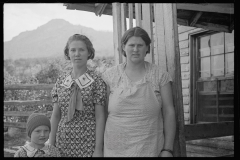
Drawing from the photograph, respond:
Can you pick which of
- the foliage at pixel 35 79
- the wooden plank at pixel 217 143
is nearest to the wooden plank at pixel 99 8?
the foliage at pixel 35 79

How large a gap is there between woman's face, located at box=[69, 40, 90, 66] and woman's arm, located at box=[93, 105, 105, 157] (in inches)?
15.5

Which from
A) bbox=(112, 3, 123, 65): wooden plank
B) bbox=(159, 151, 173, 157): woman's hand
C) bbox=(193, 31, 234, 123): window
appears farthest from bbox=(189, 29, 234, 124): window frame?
bbox=(159, 151, 173, 157): woman's hand

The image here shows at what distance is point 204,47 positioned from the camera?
589cm

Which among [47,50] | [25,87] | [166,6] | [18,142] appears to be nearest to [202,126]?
[166,6]

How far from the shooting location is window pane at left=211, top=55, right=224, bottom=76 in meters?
5.61

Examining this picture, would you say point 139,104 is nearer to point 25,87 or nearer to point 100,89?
point 100,89

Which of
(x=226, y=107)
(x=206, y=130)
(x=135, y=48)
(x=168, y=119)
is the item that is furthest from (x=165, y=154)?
(x=226, y=107)

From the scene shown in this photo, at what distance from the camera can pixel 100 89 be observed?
7.20 feet

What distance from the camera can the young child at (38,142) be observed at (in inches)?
85.4

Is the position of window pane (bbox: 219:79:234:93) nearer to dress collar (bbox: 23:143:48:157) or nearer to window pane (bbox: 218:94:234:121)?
window pane (bbox: 218:94:234:121)

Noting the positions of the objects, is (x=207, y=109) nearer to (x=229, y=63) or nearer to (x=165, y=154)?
(x=229, y=63)

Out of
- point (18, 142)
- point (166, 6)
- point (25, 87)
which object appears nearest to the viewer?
point (166, 6)

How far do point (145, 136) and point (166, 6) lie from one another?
4.37 feet

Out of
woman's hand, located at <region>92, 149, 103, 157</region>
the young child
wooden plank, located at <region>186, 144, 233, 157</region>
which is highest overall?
the young child
